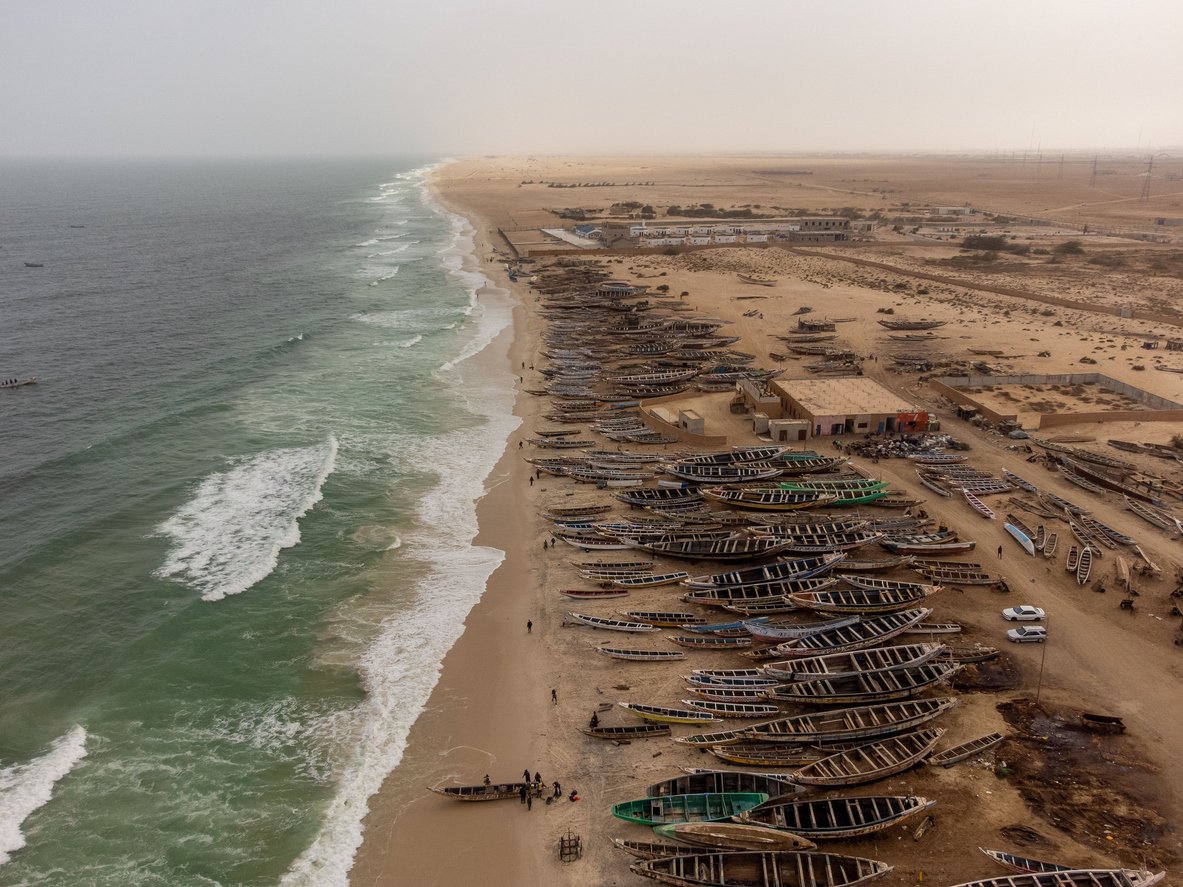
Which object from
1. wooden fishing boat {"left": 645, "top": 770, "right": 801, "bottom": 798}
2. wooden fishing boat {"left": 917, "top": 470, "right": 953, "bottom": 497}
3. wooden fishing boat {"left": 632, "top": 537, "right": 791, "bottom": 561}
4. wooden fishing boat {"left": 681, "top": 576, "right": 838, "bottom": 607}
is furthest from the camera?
wooden fishing boat {"left": 917, "top": 470, "right": 953, "bottom": 497}

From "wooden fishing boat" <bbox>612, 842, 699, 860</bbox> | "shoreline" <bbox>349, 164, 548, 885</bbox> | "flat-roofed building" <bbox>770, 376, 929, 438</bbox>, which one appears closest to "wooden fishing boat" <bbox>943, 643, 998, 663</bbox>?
"wooden fishing boat" <bbox>612, 842, 699, 860</bbox>

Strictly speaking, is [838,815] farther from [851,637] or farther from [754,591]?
[754,591]

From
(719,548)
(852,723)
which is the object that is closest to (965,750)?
(852,723)

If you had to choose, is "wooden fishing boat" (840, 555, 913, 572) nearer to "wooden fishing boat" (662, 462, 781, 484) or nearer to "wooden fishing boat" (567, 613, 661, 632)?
"wooden fishing boat" (662, 462, 781, 484)

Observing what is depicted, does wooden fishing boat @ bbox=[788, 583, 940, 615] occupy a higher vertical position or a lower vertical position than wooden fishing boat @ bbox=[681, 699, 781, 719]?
higher

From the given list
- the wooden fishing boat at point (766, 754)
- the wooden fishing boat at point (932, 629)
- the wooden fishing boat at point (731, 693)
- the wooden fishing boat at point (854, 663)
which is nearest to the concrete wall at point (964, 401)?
the wooden fishing boat at point (932, 629)
